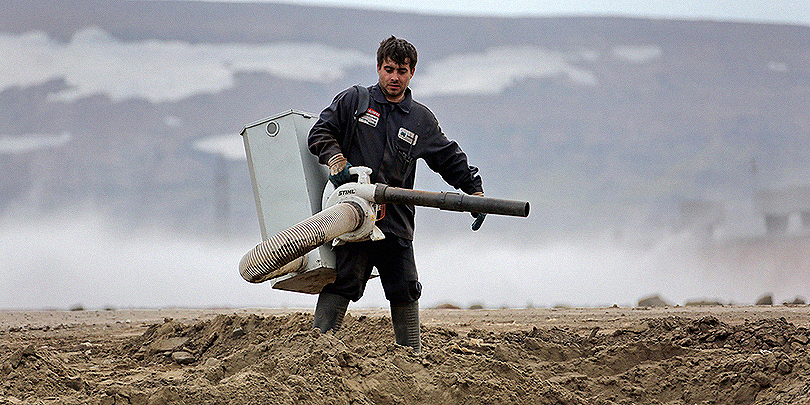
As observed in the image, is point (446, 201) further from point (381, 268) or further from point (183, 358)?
point (183, 358)

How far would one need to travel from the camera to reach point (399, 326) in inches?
186

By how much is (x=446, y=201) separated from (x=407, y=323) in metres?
0.86

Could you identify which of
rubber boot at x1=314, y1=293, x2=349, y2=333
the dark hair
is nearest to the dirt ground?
rubber boot at x1=314, y1=293, x2=349, y2=333

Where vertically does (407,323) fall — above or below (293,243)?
below

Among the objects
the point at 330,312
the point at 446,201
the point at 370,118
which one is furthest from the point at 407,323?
the point at 370,118

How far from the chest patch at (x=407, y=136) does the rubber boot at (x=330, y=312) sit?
2.77 feet

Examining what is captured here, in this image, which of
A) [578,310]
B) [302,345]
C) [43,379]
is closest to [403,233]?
[302,345]

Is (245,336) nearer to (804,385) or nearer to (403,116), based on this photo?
(403,116)

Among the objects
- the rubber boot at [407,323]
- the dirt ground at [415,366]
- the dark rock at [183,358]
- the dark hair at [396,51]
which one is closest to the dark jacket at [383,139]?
the dark hair at [396,51]

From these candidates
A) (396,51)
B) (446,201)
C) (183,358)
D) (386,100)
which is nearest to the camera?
(446,201)

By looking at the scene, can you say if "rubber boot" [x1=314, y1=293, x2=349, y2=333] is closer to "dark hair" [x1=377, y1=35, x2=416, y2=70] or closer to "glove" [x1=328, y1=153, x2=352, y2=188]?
"glove" [x1=328, y1=153, x2=352, y2=188]

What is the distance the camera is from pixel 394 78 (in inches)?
177

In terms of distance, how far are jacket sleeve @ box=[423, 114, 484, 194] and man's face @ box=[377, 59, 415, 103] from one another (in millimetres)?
232

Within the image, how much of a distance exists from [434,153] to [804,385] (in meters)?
2.02
